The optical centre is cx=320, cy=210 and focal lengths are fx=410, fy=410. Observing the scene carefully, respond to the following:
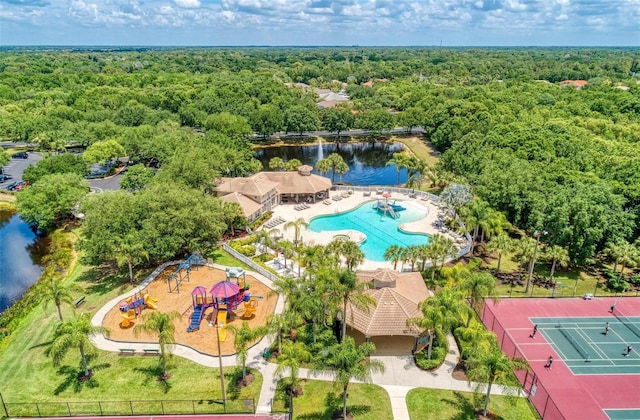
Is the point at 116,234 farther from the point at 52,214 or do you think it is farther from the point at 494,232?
the point at 494,232

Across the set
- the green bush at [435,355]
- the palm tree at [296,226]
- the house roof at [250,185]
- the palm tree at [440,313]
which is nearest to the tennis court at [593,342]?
the green bush at [435,355]

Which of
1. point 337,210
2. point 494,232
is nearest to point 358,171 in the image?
point 337,210

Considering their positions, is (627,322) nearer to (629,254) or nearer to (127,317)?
(629,254)

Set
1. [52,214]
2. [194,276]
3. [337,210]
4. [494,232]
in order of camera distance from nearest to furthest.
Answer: [194,276], [494,232], [52,214], [337,210]

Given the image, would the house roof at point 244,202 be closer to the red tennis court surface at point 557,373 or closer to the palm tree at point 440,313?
the palm tree at point 440,313

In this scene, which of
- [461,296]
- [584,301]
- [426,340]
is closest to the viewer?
[461,296]

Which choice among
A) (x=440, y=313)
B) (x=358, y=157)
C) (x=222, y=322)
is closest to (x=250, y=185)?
(x=222, y=322)
